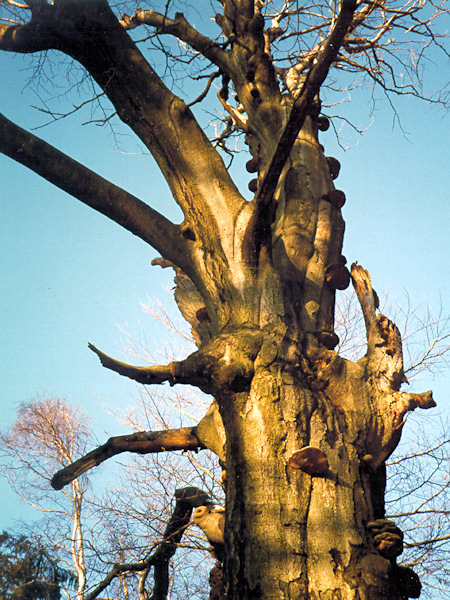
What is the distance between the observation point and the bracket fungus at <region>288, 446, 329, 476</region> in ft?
6.56

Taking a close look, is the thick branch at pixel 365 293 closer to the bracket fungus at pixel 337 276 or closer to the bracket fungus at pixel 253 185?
the bracket fungus at pixel 337 276

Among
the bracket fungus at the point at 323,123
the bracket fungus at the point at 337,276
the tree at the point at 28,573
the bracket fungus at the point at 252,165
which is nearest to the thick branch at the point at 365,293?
the bracket fungus at the point at 337,276

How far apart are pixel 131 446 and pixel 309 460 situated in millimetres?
1226

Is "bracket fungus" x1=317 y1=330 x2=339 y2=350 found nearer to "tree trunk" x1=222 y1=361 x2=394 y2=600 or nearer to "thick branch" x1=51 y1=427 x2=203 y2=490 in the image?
"tree trunk" x1=222 y1=361 x2=394 y2=600

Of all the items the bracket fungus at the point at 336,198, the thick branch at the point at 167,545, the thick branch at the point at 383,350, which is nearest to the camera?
the thick branch at the point at 383,350

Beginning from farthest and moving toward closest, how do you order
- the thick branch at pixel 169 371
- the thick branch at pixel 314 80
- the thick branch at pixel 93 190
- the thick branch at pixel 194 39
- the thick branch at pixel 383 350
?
the thick branch at pixel 194 39
the thick branch at pixel 93 190
the thick branch at pixel 383 350
the thick branch at pixel 169 371
the thick branch at pixel 314 80

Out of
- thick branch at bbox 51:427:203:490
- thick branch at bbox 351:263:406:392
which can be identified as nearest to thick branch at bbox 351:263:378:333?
thick branch at bbox 351:263:406:392

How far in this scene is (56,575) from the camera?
23.0 feet

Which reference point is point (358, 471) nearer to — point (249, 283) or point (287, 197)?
point (249, 283)

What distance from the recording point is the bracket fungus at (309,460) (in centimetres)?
200

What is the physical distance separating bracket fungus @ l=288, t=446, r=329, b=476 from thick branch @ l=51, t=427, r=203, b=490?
3.09 ft

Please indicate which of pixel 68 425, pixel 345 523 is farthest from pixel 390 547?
pixel 68 425

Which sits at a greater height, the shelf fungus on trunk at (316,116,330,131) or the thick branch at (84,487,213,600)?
the shelf fungus on trunk at (316,116,330,131)

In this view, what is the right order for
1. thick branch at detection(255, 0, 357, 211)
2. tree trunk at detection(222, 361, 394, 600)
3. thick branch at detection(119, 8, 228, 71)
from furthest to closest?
thick branch at detection(119, 8, 228, 71) < thick branch at detection(255, 0, 357, 211) < tree trunk at detection(222, 361, 394, 600)
